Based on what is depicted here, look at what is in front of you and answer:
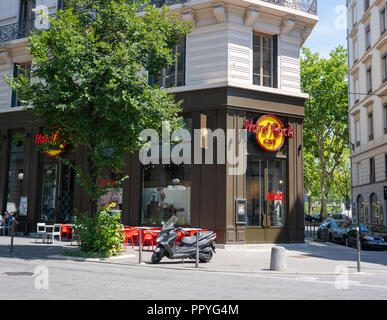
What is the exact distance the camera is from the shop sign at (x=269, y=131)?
1855cm

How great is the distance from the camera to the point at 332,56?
1606 inches

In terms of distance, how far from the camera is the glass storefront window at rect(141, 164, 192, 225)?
18.8m

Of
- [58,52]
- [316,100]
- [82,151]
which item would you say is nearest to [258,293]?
[58,52]

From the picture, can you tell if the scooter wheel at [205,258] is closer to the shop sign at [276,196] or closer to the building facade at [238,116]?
the building facade at [238,116]

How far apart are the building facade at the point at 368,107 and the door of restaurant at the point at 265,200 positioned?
15.5 meters

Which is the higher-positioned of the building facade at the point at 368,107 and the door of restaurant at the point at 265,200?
the building facade at the point at 368,107

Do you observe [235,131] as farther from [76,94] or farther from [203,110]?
[76,94]

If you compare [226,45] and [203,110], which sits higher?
[226,45]

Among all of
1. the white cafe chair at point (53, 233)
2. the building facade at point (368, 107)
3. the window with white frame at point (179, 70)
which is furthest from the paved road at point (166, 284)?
the building facade at point (368, 107)

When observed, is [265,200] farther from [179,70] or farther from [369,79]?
[369,79]

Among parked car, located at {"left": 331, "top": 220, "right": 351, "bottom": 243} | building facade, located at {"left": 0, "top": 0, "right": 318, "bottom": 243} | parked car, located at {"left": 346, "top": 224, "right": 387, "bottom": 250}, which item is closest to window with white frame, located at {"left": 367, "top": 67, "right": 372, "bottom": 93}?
parked car, located at {"left": 331, "top": 220, "right": 351, "bottom": 243}

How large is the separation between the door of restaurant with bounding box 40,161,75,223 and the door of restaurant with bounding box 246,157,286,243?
31.8ft
